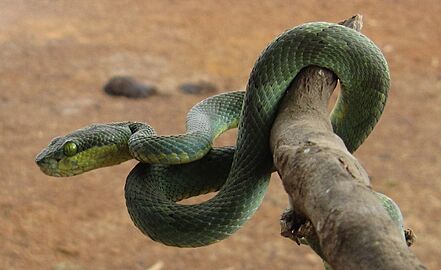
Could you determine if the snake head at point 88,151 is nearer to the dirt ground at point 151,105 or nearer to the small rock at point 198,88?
the dirt ground at point 151,105

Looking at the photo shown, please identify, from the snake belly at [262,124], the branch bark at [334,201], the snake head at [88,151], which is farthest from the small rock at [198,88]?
the branch bark at [334,201]

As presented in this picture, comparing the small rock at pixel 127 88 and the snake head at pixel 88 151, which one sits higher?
the snake head at pixel 88 151

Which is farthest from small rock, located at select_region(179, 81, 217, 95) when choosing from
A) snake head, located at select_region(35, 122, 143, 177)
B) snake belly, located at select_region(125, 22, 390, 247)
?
snake belly, located at select_region(125, 22, 390, 247)

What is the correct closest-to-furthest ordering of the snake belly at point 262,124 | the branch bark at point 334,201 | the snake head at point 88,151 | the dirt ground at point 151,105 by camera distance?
1. the branch bark at point 334,201
2. the snake belly at point 262,124
3. the snake head at point 88,151
4. the dirt ground at point 151,105

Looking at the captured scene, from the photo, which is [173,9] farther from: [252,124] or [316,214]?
[316,214]

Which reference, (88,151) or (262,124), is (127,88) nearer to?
(88,151)

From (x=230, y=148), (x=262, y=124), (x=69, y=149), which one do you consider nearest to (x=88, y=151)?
(x=69, y=149)
